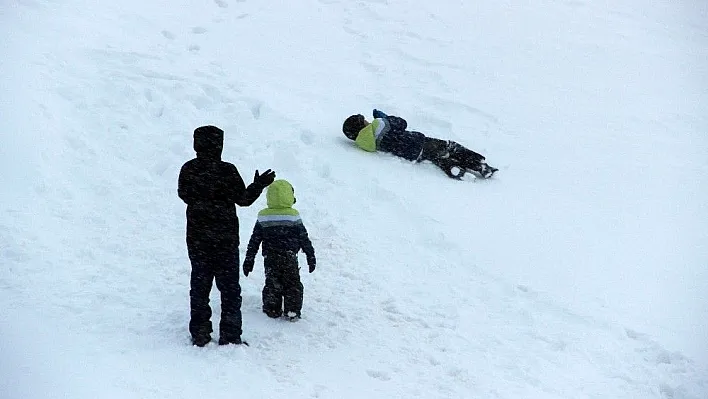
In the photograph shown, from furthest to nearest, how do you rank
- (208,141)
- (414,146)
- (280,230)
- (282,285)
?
(414,146) → (282,285) → (280,230) → (208,141)

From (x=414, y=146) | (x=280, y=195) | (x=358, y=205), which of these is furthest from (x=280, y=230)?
(x=414, y=146)

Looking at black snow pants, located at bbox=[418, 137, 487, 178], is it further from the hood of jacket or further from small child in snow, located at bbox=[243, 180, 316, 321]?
the hood of jacket

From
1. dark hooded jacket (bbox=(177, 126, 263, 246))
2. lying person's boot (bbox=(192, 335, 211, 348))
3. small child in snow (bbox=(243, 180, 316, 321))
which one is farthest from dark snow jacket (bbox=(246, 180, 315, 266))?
lying person's boot (bbox=(192, 335, 211, 348))

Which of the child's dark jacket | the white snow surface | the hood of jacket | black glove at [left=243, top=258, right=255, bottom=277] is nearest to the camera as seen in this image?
the hood of jacket

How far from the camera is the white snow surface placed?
621 centimetres

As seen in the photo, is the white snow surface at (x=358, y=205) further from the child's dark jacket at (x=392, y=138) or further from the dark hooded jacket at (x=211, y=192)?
the dark hooded jacket at (x=211, y=192)

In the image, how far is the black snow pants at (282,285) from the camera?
694 cm

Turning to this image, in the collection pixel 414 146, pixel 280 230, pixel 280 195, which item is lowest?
pixel 280 230

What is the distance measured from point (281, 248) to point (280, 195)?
0.55 metres

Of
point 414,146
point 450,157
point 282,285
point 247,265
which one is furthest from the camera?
point 414,146

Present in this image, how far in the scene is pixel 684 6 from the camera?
22.0m

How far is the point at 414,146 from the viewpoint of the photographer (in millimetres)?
10805

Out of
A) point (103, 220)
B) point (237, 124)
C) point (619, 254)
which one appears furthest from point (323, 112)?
point (619, 254)

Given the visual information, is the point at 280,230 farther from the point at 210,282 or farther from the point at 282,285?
the point at 210,282
